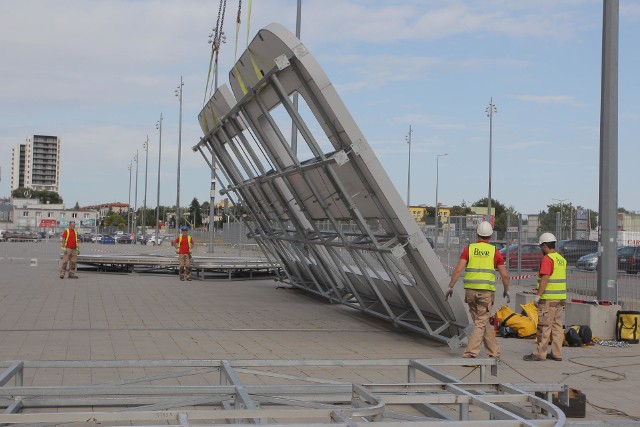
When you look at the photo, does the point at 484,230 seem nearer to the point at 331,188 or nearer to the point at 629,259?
the point at 331,188

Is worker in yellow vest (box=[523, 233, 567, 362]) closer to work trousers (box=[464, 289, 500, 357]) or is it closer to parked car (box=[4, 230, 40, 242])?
work trousers (box=[464, 289, 500, 357])

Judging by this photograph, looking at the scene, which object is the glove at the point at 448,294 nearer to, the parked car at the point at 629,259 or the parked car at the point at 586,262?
the parked car at the point at 586,262

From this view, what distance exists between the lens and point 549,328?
10.7 m

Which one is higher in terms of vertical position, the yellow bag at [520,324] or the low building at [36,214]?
the low building at [36,214]

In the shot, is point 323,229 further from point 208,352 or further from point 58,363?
point 58,363

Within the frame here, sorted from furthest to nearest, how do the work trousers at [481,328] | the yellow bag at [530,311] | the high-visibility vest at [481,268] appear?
the yellow bag at [530,311] < the high-visibility vest at [481,268] < the work trousers at [481,328]

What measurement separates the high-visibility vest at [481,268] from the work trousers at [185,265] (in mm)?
15214

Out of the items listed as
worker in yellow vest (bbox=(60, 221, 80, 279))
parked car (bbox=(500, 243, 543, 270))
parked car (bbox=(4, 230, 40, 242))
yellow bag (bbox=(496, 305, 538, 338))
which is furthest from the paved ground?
parked car (bbox=(4, 230, 40, 242))

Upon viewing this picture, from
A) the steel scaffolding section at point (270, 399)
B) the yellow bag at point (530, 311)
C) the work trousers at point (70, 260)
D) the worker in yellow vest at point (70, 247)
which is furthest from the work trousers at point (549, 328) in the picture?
the work trousers at point (70, 260)

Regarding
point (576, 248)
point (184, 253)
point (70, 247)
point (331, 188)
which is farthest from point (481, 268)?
point (70, 247)

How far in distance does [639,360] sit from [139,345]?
6.90 meters

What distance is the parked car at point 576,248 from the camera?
709 inches

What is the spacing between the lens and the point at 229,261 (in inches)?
995

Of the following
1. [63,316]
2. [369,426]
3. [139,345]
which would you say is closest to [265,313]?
[63,316]
